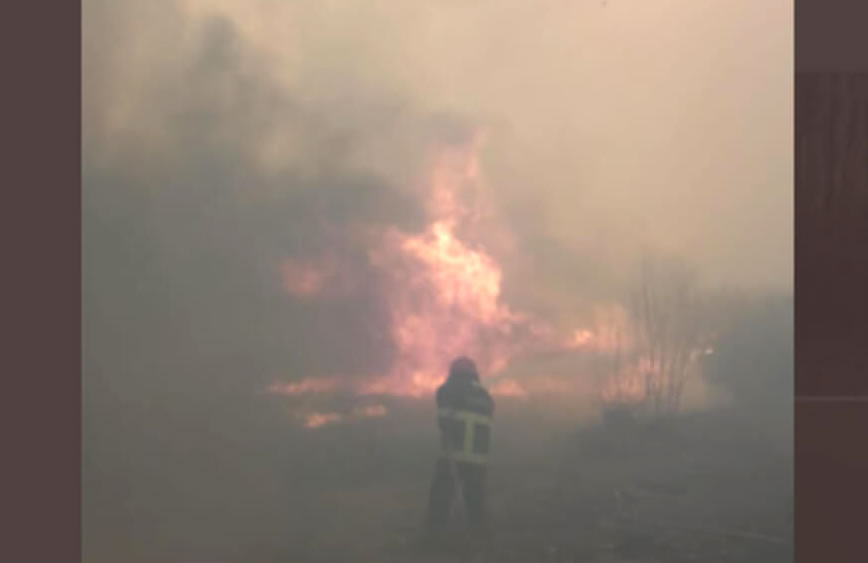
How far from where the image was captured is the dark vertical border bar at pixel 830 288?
→ 2.32 metres

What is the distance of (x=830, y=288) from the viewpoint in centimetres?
236

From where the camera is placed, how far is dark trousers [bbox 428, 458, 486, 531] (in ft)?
7.54

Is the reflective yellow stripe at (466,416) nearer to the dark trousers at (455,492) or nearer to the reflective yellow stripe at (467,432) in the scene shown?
the reflective yellow stripe at (467,432)

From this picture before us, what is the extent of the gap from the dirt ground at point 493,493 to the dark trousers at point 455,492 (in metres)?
0.03

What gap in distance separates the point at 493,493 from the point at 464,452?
0.15 metres

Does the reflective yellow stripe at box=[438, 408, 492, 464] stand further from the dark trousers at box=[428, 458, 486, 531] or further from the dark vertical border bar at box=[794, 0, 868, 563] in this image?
the dark vertical border bar at box=[794, 0, 868, 563]

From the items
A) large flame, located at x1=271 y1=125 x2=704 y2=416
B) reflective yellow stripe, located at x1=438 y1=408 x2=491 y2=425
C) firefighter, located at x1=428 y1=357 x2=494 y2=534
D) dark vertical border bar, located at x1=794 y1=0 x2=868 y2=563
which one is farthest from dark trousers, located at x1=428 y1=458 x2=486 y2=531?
dark vertical border bar, located at x1=794 y1=0 x2=868 y2=563

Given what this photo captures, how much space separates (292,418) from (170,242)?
2.15 ft

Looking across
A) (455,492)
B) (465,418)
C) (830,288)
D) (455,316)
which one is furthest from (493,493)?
(830,288)

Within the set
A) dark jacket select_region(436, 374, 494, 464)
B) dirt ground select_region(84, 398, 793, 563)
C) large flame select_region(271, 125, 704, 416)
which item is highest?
large flame select_region(271, 125, 704, 416)

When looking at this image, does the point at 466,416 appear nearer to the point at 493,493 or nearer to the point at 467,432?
the point at 467,432

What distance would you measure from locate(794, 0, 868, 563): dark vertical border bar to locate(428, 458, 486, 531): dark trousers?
969 mm

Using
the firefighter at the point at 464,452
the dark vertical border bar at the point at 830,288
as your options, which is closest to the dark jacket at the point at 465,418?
the firefighter at the point at 464,452

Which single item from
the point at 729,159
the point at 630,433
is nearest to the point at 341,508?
the point at 630,433
